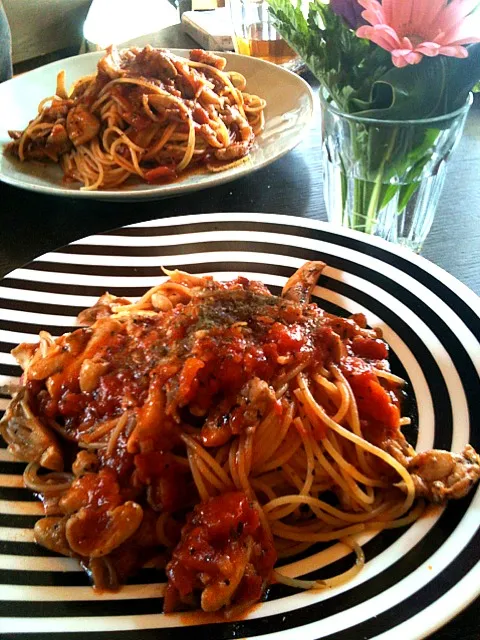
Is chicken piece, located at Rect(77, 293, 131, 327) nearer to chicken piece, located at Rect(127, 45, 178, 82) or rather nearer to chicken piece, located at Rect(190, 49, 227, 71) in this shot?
chicken piece, located at Rect(127, 45, 178, 82)

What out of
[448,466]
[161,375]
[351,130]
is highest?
[351,130]

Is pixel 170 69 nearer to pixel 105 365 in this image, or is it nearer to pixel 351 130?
pixel 351 130


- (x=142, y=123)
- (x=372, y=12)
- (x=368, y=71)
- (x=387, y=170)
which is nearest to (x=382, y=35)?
(x=372, y=12)

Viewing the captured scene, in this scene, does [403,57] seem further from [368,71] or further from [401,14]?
[368,71]

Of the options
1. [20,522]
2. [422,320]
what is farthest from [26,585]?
[422,320]

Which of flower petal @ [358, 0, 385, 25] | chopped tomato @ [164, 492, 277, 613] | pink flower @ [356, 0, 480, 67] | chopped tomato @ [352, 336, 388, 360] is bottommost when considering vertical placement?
chopped tomato @ [164, 492, 277, 613]

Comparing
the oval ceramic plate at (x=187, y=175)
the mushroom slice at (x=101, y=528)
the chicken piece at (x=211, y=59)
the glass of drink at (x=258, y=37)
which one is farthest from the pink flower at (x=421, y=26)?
the glass of drink at (x=258, y=37)

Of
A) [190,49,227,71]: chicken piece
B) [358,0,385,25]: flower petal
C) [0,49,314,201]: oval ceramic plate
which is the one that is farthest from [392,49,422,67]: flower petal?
[190,49,227,71]: chicken piece

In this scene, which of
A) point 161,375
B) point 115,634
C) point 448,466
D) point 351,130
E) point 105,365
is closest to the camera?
point 115,634
